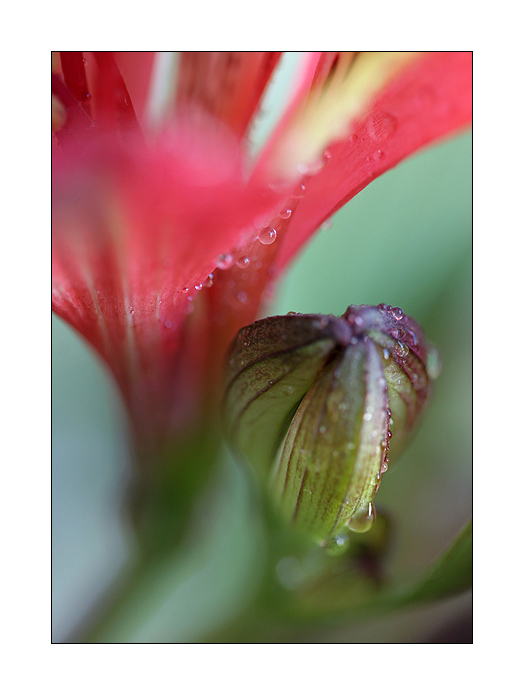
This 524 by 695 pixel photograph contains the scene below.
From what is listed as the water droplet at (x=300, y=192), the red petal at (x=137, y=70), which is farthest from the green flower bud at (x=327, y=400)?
the red petal at (x=137, y=70)

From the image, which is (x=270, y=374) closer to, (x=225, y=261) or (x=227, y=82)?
(x=225, y=261)

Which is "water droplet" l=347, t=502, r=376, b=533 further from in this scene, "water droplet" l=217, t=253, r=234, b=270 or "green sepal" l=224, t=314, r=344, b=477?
"water droplet" l=217, t=253, r=234, b=270

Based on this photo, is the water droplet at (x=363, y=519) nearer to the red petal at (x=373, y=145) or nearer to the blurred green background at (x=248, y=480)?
the blurred green background at (x=248, y=480)

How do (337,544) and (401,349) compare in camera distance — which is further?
(337,544)

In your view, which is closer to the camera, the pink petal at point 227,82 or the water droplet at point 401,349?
the water droplet at point 401,349

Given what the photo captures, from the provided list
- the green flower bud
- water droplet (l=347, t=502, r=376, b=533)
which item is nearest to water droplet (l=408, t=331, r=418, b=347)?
the green flower bud

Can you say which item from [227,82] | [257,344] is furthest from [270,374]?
[227,82]
